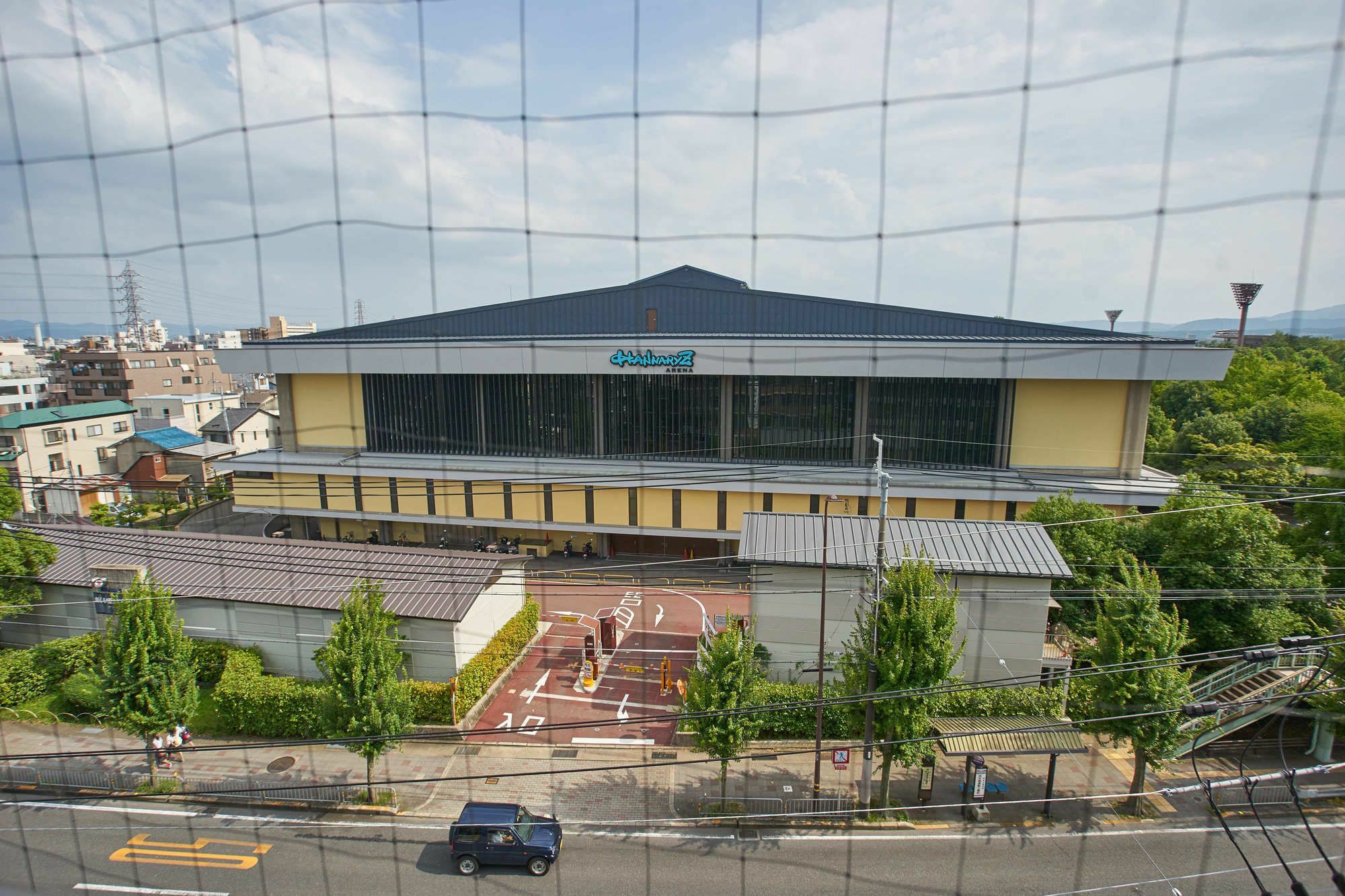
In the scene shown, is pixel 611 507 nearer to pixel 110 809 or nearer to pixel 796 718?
pixel 796 718

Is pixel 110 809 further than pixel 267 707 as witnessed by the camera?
No

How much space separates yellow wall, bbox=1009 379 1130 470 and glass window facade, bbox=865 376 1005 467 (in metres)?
0.27

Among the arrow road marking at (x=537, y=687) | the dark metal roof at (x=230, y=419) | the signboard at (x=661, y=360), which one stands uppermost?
the signboard at (x=661, y=360)

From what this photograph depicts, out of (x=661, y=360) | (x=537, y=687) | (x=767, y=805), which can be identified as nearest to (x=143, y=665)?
(x=537, y=687)

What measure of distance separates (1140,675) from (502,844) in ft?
13.0

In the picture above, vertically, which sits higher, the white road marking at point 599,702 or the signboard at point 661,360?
the signboard at point 661,360

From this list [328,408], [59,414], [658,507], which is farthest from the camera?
[59,414]

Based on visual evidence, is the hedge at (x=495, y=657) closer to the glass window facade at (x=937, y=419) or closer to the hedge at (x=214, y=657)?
the hedge at (x=214, y=657)

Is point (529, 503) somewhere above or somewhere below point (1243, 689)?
above

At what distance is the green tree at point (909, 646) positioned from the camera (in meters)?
3.87

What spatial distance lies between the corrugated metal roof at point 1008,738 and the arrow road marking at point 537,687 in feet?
10.5

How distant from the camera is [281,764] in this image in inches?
187

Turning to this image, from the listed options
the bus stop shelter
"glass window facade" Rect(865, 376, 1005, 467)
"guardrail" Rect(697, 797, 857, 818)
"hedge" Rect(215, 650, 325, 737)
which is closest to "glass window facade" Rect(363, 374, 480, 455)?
"hedge" Rect(215, 650, 325, 737)

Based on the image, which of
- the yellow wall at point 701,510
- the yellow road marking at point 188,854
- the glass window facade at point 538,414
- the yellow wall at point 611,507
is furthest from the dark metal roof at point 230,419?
the yellow road marking at point 188,854
